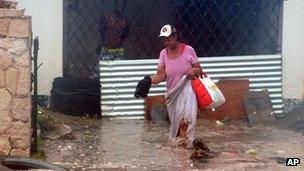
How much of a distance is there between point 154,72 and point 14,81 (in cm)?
399

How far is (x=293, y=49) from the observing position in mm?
10070

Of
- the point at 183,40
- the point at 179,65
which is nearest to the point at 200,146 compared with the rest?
the point at 179,65

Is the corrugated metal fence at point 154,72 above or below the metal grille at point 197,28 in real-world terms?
below

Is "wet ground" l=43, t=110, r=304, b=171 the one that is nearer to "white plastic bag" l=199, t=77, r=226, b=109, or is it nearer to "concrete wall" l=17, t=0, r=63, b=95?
"white plastic bag" l=199, t=77, r=226, b=109

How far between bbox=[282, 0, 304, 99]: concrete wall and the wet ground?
1334mm

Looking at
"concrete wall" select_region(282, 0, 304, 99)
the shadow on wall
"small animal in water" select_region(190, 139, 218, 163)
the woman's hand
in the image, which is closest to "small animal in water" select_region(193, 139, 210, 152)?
"small animal in water" select_region(190, 139, 218, 163)

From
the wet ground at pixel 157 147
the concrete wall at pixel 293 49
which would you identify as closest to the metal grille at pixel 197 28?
the concrete wall at pixel 293 49

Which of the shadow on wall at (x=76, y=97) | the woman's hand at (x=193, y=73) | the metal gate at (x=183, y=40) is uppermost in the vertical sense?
the metal gate at (x=183, y=40)

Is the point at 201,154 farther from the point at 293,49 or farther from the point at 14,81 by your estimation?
the point at 293,49

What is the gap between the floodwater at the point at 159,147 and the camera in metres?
6.44

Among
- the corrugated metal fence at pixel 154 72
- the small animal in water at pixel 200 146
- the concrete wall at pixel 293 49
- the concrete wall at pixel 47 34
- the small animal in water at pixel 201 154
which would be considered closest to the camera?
the small animal in water at pixel 201 154

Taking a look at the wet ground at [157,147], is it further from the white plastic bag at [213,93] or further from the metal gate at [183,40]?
the metal gate at [183,40]

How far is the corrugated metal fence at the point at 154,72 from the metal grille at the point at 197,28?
40 centimetres

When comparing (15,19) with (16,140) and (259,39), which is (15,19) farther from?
(259,39)
